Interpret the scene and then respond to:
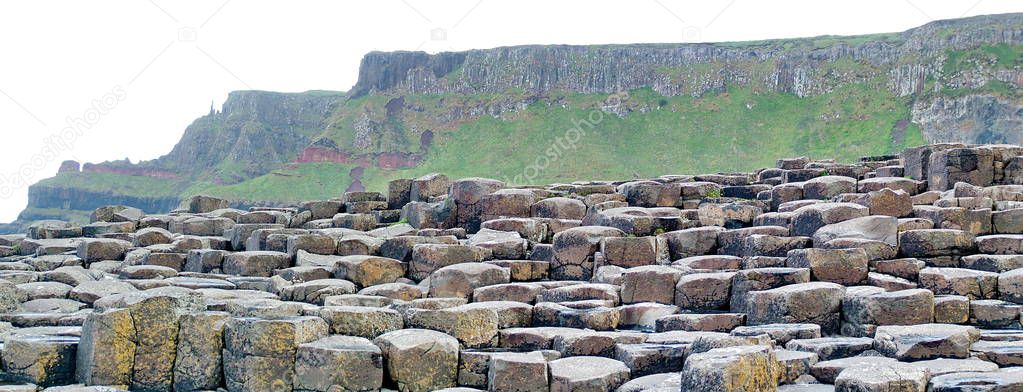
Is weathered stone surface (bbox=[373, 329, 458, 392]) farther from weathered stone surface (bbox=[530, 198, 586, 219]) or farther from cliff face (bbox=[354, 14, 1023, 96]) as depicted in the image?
cliff face (bbox=[354, 14, 1023, 96])

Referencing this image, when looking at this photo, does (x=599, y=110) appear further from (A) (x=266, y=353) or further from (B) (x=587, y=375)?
(B) (x=587, y=375)

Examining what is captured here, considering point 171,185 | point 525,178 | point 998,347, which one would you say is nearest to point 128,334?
point 998,347

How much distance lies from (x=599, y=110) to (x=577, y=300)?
10976cm

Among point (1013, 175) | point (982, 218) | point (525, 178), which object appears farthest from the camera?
point (525, 178)

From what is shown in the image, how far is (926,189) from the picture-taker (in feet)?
83.1

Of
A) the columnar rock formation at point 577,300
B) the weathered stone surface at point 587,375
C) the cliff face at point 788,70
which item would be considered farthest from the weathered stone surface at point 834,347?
the cliff face at point 788,70

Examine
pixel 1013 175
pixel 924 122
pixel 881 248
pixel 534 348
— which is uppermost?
pixel 924 122

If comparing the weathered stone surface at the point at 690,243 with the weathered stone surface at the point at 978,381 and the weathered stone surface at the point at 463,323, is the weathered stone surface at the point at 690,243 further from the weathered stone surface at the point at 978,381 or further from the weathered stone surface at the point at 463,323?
the weathered stone surface at the point at 978,381

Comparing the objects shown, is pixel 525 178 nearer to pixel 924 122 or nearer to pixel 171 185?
pixel 924 122

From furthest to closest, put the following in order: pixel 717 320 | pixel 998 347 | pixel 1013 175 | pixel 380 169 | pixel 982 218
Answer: pixel 380 169 → pixel 1013 175 → pixel 982 218 → pixel 717 320 → pixel 998 347

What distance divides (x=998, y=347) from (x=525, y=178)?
88098mm

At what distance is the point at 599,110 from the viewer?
124875 mm

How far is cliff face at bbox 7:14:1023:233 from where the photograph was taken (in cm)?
10462

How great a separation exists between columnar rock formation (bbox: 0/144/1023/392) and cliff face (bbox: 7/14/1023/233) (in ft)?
267
